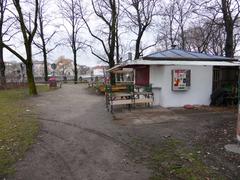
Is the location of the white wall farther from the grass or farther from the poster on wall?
the grass

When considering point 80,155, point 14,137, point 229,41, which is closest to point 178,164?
point 80,155

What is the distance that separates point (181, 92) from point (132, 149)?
6.62m

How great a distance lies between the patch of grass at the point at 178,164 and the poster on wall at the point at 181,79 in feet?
18.9

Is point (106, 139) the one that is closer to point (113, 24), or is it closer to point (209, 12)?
point (209, 12)

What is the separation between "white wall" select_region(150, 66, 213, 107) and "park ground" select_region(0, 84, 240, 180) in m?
2.41

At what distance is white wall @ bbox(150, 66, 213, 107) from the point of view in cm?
1082

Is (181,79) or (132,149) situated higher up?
(181,79)

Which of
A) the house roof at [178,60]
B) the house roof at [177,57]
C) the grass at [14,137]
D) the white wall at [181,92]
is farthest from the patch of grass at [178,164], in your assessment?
the house roof at [177,57]

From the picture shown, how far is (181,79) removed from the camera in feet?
35.6

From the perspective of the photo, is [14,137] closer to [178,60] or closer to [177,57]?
[178,60]

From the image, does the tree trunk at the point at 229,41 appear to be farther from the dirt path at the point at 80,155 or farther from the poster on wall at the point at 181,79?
the dirt path at the point at 80,155

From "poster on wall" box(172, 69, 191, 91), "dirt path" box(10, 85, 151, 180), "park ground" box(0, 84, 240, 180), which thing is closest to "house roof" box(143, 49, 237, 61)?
"poster on wall" box(172, 69, 191, 91)

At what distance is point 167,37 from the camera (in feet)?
94.8

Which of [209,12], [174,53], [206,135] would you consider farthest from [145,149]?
[209,12]
